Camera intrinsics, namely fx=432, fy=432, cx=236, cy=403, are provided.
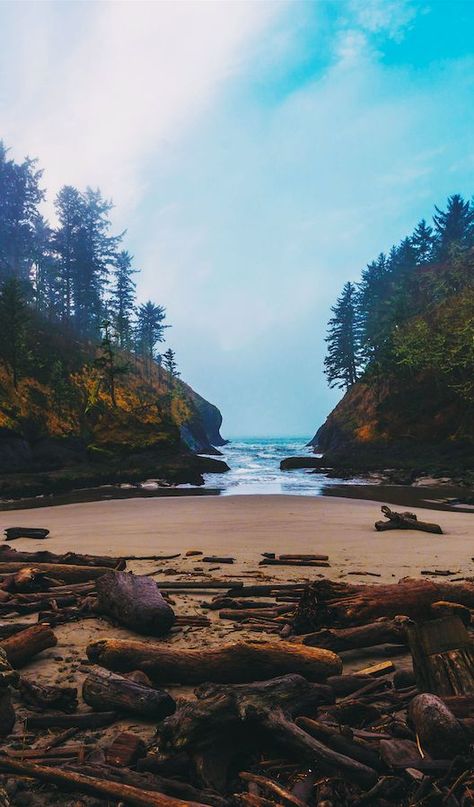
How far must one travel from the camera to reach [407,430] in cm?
4631

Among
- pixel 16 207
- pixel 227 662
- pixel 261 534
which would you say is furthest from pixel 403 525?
pixel 16 207

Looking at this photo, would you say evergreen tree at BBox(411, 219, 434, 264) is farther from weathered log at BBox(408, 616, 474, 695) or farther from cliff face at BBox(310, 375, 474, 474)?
weathered log at BBox(408, 616, 474, 695)

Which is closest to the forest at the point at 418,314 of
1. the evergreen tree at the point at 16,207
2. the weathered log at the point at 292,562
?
the weathered log at the point at 292,562

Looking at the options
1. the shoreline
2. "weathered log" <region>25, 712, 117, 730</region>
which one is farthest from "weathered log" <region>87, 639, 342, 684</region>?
the shoreline

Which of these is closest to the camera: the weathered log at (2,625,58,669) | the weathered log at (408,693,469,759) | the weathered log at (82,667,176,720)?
the weathered log at (408,693,469,759)

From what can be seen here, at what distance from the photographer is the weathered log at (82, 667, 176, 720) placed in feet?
9.82

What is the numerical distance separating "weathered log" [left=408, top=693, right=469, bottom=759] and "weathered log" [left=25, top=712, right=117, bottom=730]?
81.9 inches

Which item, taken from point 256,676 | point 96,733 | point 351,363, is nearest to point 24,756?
point 96,733

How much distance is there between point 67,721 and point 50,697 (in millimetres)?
317

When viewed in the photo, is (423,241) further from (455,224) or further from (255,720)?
(255,720)

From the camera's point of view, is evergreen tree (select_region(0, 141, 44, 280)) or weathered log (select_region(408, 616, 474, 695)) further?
evergreen tree (select_region(0, 141, 44, 280))

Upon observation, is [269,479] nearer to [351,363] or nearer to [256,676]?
[256,676]

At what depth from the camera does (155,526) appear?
12.4m

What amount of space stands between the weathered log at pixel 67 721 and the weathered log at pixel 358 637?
75.9 inches
